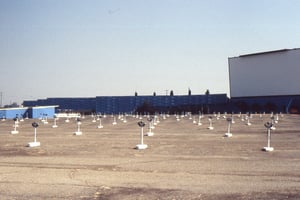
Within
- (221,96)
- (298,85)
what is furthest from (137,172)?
(221,96)

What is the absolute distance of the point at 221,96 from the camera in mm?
99250

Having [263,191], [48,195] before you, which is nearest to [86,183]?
[48,195]

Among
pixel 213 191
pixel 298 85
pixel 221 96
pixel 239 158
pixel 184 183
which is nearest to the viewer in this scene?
pixel 213 191

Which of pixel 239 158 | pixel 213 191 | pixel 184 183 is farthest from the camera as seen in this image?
pixel 239 158

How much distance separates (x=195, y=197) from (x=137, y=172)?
3207 mm

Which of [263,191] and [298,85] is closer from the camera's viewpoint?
[263,191]

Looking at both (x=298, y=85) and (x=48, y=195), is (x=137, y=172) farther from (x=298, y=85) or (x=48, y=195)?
(x=298, y=85)

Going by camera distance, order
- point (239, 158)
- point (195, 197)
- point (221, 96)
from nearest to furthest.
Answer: point (195, 197), point (239, 158), point (221, 96)

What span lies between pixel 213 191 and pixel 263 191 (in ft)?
3.48

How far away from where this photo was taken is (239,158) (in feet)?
43.3

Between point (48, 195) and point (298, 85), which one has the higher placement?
point (298, 85)

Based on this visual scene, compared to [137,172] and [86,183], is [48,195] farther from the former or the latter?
[137,172]

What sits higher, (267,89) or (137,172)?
(267,89)

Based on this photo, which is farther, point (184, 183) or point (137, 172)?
point (137, 172)
